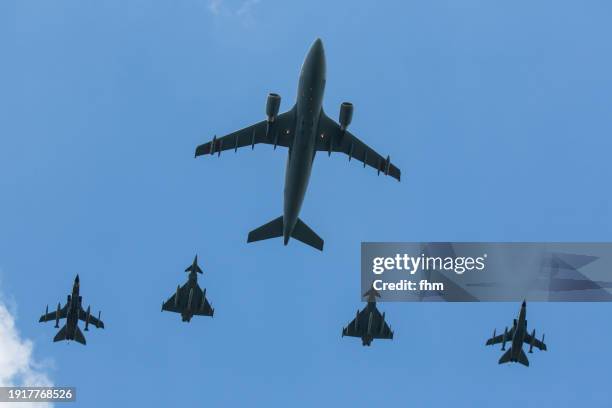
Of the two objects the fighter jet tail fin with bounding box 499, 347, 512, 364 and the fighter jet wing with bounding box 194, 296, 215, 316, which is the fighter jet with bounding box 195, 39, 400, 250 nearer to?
the fighter jet wing with bounding box 194, 296, 215, 316

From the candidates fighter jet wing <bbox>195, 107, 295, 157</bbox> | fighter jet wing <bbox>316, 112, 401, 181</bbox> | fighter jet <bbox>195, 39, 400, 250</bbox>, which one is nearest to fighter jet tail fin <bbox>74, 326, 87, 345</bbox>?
fighter jet <bbox>195, 39, 400, 250</bbox>

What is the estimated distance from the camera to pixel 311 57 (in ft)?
162

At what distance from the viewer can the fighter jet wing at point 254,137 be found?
5688 centimetres

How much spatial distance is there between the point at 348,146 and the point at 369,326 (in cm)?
1478

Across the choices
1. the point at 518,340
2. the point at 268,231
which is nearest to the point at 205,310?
→ the point at 268,231

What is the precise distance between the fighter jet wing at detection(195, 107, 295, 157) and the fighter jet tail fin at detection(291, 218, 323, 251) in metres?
7.10

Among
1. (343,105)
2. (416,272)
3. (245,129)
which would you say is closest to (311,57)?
(343,105)

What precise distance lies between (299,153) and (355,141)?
709 cm

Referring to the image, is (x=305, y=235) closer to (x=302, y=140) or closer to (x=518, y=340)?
(x=302, y=140)

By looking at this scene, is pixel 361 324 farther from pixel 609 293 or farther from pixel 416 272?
pixel 609 293

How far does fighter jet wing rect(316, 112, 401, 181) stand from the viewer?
5744 centimetres

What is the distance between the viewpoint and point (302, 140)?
53062mm

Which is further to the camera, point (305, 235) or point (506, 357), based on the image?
point (506, 357)

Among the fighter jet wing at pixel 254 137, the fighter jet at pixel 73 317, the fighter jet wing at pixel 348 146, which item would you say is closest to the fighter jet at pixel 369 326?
the fighter jet wing at pixel 348 146
